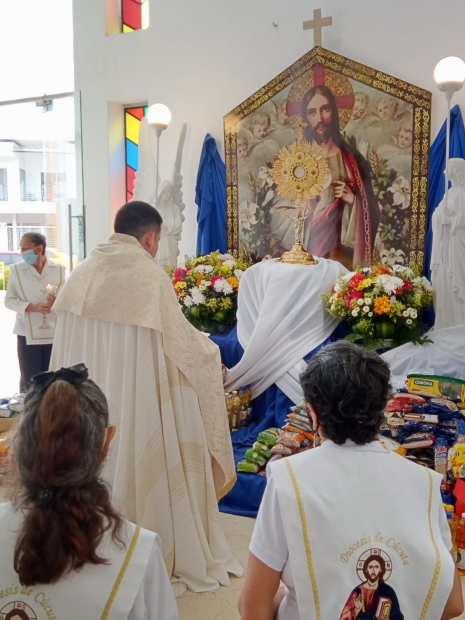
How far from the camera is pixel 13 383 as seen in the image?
775 cm

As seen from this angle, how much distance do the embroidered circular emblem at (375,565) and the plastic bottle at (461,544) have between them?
6.88ft

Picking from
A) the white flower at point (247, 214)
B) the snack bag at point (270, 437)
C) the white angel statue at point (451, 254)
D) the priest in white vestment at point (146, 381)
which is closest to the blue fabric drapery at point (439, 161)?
the white angel statue at point (451, 254)

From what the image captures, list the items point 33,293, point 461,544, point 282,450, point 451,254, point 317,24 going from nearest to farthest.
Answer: point 461,544 < point 282,450 < point 451,254 < point 33,293 < point 317,24

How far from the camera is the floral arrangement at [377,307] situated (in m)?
5.13

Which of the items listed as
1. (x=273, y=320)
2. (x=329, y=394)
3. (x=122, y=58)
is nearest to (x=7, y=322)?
(x=122, y=58)

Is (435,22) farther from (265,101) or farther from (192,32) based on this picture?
(192,32)

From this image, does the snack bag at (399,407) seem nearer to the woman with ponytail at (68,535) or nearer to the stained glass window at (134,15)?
the woman with ponytail at (68,535)

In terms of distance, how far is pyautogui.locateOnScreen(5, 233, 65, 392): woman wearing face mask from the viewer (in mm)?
5910

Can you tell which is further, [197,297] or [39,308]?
[197,297]

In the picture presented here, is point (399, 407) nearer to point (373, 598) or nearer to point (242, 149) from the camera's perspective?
point (373, 598)

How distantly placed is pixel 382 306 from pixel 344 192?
2062 millimetres

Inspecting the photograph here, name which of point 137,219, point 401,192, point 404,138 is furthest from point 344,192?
point 137,219

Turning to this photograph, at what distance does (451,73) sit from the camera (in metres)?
5.46

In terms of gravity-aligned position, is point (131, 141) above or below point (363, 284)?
above
